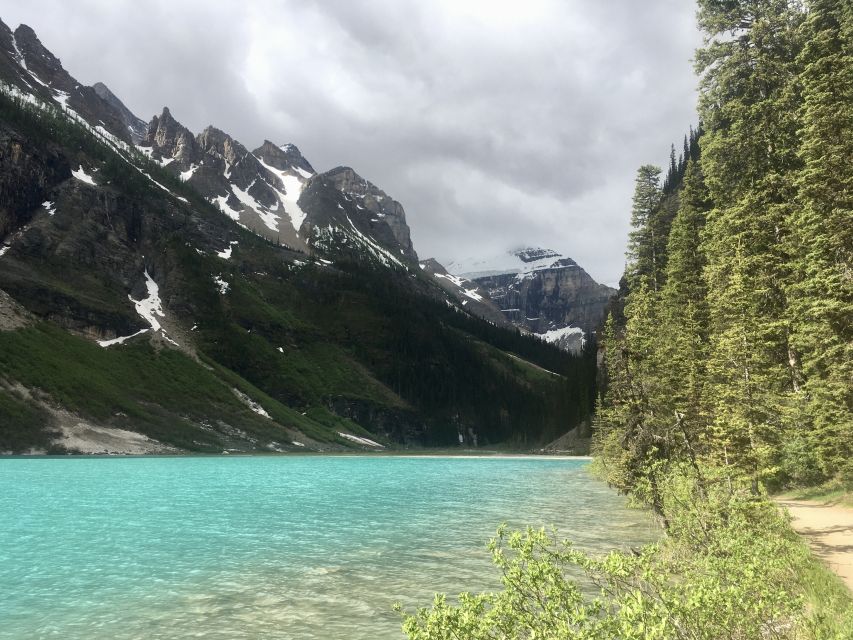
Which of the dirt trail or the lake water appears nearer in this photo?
the lake water

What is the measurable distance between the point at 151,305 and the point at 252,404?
60606mm

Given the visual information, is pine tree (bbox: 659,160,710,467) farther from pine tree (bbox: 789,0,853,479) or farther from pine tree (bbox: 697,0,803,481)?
pine tree (bbox: 789,0,853,479)

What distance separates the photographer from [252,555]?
20.9 metres

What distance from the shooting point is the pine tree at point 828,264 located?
25172 mm

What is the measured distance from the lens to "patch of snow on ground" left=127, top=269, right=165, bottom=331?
174m

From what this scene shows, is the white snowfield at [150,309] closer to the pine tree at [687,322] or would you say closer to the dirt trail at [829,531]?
the pine tree at [687,322]

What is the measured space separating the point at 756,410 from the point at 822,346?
17.0 feet

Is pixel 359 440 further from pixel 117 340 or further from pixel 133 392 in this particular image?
pixel 117 340

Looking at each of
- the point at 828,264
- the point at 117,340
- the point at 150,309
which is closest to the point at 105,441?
the point at 117,340

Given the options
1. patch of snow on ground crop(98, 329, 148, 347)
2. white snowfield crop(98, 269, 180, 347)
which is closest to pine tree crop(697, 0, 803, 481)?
patch of snow on ground crop(98, 329, 148, 347)

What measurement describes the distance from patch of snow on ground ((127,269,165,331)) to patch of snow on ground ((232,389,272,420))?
3861cm

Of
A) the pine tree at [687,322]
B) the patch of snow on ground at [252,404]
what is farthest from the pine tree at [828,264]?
the patch of snow on ground at [252,404]

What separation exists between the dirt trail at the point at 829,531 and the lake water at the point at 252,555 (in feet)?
19.1

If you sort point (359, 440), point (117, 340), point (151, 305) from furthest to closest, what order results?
point (151, 305) < point (359, 440) < point (117, 340)
